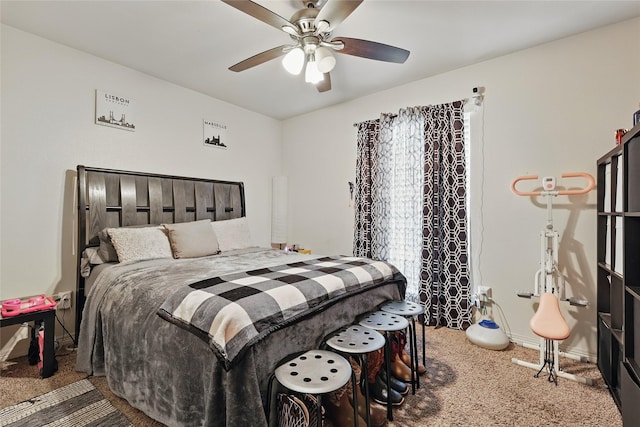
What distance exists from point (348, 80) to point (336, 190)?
1354 millimetres

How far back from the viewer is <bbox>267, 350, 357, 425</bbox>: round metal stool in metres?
1.14

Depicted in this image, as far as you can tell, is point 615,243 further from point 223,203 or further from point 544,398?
point 223,203

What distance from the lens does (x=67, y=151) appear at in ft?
8.33

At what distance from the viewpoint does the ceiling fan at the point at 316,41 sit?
1.66m

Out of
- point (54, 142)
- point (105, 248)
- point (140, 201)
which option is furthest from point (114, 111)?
point (105, 248)

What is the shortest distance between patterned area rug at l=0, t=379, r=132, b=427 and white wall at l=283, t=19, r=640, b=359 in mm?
3024

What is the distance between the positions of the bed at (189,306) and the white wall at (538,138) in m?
1.17

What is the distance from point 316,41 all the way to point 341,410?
85.5 inches

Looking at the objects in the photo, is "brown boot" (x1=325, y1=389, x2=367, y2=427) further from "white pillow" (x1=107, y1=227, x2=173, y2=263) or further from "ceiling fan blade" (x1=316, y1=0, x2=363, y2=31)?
"ceiling fan blade" (x1=316, y1=0, x2=363, y2=31)

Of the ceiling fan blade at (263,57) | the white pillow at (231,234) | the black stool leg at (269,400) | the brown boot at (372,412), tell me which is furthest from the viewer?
the white pillow at (231,234)

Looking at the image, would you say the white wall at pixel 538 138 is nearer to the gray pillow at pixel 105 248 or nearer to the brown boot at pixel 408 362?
the brown boot at pixel 408 362

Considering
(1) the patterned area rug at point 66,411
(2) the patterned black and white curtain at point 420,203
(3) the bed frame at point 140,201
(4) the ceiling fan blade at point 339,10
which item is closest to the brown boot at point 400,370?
(2) the patterned black and white curtain at point 420,203

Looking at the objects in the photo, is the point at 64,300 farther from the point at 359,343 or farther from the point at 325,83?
the point at 325,83

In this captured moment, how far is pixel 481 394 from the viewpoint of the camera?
1845 mm
